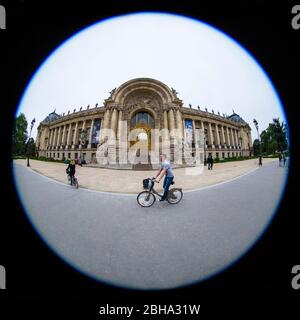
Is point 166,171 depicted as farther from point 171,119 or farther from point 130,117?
point 130,117

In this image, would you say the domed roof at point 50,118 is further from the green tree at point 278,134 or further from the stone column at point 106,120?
the green tree at point 278,134

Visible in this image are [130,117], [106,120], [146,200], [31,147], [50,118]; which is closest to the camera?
[146,200]

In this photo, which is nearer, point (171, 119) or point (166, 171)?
point (166, 171)

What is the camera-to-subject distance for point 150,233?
8.57ft

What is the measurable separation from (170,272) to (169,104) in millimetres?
23485

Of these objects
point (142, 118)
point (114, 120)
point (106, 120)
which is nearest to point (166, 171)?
point (114, 120)

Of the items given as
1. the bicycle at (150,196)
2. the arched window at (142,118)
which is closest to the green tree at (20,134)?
the bicycle at (150,196)

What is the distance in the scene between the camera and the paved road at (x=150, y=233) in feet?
5.85

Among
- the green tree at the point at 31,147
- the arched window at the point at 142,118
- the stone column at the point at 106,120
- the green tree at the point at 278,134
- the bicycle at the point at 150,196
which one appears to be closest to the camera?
the bicycle at the point at 150,196

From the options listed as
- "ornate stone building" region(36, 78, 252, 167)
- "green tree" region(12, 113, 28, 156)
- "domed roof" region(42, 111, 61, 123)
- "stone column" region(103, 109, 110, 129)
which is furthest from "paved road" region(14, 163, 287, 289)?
"stone column" region(103, 109, 110, 129)

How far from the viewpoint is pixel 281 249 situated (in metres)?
2.36

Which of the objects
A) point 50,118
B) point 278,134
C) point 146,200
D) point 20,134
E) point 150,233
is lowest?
point 150,233
